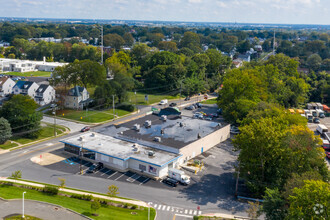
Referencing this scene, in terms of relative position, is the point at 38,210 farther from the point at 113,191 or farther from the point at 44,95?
the point at 44,95

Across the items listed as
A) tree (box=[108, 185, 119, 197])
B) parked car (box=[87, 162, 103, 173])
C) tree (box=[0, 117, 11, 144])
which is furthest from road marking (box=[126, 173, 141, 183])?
tree (box=[0, 117, 11, 144])

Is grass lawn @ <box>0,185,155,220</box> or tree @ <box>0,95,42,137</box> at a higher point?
tree @ <box>0,95,42,137</box>

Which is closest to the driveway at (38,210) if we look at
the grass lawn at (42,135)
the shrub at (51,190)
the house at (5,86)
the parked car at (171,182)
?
the shrub at (51,190)

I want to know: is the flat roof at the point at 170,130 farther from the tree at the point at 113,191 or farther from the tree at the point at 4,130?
the tree at the point at 4,130

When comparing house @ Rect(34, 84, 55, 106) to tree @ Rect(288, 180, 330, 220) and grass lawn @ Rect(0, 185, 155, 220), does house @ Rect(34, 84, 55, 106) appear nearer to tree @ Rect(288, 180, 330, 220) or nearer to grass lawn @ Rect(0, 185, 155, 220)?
grass lawn @ Rect(0, 185, 155, 220)

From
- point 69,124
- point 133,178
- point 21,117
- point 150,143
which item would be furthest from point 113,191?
point 69,124

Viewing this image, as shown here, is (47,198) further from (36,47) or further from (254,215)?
(36,47)
